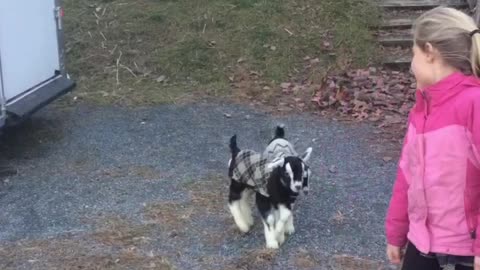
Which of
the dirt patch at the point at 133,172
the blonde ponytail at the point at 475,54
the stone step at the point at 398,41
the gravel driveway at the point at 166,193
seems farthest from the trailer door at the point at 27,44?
the blonde ponytail at the point at 475,54

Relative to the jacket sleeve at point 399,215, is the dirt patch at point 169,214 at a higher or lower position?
lower

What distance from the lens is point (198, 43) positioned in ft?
34.3

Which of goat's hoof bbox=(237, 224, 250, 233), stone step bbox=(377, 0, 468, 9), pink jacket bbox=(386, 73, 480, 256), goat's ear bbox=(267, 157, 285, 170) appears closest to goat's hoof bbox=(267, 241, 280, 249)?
goat's hoof bbox=(237, 224, 250, 233)

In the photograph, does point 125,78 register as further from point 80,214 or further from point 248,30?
point 80,214

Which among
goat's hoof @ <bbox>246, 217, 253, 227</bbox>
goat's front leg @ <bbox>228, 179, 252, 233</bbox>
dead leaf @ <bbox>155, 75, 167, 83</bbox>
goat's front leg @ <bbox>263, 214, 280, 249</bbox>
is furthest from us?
dead leaf @ <bbox>155, 75, 167, 83</bbox>

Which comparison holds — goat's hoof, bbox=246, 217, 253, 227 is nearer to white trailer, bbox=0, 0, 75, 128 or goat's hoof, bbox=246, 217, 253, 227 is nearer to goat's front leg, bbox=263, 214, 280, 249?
goat's front leg, bbox=263, 214, 280, 249

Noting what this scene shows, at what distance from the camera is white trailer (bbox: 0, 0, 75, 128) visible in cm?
684

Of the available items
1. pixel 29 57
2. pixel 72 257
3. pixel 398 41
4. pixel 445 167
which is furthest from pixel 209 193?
pixel 398 41

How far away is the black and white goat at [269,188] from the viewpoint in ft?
15.4

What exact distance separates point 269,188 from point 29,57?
347 centimetres

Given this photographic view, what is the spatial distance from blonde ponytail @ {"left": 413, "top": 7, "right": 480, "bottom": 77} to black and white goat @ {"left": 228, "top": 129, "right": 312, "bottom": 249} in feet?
6.45

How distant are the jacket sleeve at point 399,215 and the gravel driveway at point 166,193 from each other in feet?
5.46

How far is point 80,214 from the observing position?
5754mm

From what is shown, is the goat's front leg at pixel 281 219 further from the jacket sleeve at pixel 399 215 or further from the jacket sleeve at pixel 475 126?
the jacket sleeve at pixel 475 126
